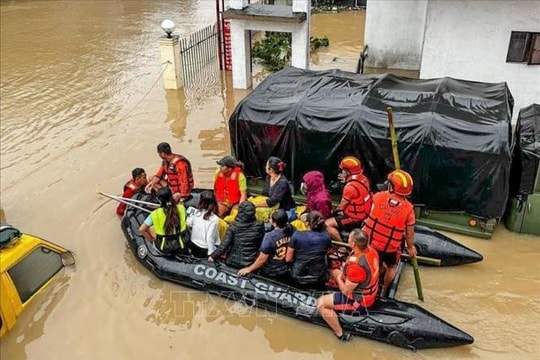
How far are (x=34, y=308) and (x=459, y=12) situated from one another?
1044 centimetres

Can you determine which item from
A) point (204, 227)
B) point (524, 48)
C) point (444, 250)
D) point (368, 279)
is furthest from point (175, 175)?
point (524, 48)

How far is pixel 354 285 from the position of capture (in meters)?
5.86

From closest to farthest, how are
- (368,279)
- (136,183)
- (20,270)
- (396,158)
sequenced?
(368,279) < (20,270) < (396,158) < (136,183)

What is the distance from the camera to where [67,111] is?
561 inches

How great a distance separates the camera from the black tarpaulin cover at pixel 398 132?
769 centimetres

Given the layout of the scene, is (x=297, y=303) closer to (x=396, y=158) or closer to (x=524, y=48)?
(x=396, y=158)

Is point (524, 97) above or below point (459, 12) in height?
below

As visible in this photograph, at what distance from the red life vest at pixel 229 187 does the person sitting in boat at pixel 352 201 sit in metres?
1.52

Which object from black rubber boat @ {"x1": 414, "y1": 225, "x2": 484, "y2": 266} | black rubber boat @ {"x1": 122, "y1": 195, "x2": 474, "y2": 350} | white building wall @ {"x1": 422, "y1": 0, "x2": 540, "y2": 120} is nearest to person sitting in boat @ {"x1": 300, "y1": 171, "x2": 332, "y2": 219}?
black rubber boat @ {"x1": 122, "y1": 195, "x2": 474, "y2": 350}

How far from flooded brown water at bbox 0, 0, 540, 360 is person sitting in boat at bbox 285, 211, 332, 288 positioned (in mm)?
634

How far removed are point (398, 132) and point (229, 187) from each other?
2.76m

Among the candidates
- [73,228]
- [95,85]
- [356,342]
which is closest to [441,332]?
[356,342]

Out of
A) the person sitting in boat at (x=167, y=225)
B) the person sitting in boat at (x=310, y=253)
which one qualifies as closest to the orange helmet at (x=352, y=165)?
the person sitting in boat at (x=310, y=253)

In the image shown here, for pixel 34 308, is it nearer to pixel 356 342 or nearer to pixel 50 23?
pixel 356 342
